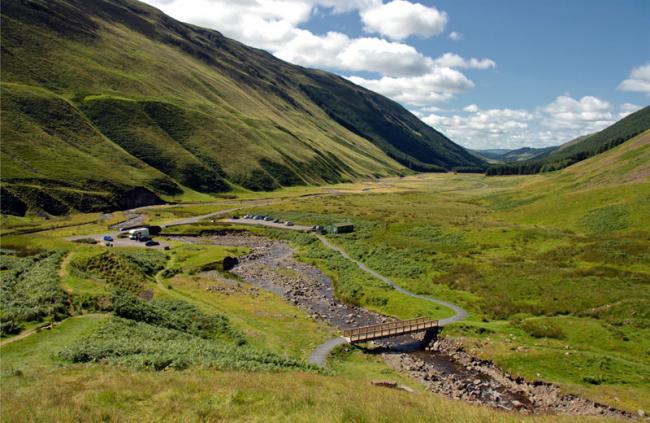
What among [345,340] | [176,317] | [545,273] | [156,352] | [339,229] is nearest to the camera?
[156,352]

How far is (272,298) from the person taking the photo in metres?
57.6

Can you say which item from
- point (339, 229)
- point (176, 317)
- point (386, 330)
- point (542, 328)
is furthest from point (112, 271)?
point (339, 229)

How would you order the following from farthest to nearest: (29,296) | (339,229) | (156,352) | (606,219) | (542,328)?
(339,229) < (606,219) < (542,328) < (29,296) < (156,352)

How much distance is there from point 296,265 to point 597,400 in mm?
54962

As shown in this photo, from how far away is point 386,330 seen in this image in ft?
146

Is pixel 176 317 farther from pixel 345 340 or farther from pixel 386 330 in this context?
pixel 386 330

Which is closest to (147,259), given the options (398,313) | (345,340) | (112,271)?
(112,271)

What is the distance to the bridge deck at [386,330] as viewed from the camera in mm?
42844

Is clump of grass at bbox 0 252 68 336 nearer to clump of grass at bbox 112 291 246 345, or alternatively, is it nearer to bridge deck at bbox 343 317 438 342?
clump of grass at bbox 112 291 246 345

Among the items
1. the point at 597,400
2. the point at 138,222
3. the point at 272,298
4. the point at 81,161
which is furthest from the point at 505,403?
the point at 81,161

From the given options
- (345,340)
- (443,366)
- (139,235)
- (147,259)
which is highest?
(443,366)

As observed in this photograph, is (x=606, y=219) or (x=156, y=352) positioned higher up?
(x=606, y=219)

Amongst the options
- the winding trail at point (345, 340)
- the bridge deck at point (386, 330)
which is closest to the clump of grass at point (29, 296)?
the winding trail at point (345, 340)

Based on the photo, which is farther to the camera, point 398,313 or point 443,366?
point 398,313
